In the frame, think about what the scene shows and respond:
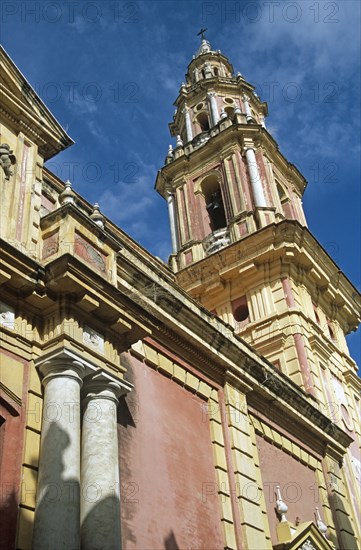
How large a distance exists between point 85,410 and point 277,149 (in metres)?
19.5

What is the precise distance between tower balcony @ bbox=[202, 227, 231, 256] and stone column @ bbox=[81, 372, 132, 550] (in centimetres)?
1413

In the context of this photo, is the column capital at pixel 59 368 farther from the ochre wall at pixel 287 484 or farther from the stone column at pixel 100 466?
the ochre wall at pixel 287 484

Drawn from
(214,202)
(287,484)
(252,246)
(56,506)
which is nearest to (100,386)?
(56,506)

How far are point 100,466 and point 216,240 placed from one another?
15851 millimetres

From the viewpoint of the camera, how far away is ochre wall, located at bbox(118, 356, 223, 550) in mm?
9352

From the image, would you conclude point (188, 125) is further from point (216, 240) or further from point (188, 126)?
point (216, 240)

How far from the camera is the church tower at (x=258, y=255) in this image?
19766mm

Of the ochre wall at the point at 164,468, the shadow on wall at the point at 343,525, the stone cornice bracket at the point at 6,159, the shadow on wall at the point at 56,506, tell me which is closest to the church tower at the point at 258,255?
the shadow on wall at the point at 343,525

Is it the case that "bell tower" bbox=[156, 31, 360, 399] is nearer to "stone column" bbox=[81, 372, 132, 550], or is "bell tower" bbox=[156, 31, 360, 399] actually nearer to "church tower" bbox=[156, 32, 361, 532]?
"church tower" bbox=[156, 32, 361, 532]

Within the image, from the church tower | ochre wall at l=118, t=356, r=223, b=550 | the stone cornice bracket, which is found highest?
the church tower

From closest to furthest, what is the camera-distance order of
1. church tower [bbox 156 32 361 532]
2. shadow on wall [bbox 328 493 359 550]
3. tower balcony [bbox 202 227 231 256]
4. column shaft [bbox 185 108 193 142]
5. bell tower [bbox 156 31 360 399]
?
1. shadow on wall [bbox 328 493 359 550]
2. church tower [bbox 156 32 361 532]
3. bell tower [bbox 156 31 360 399]
4. tower balcony [bbox 202 227 231 256]
5. column shaft [bbox 185 108 193 142]

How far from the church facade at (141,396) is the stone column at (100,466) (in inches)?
0.7

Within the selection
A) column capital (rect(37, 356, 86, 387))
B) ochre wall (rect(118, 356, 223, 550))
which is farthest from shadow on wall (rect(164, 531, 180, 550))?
column capital (rect(37, 356, 86, 387))

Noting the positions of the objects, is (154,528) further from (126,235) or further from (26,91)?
(126,235)
